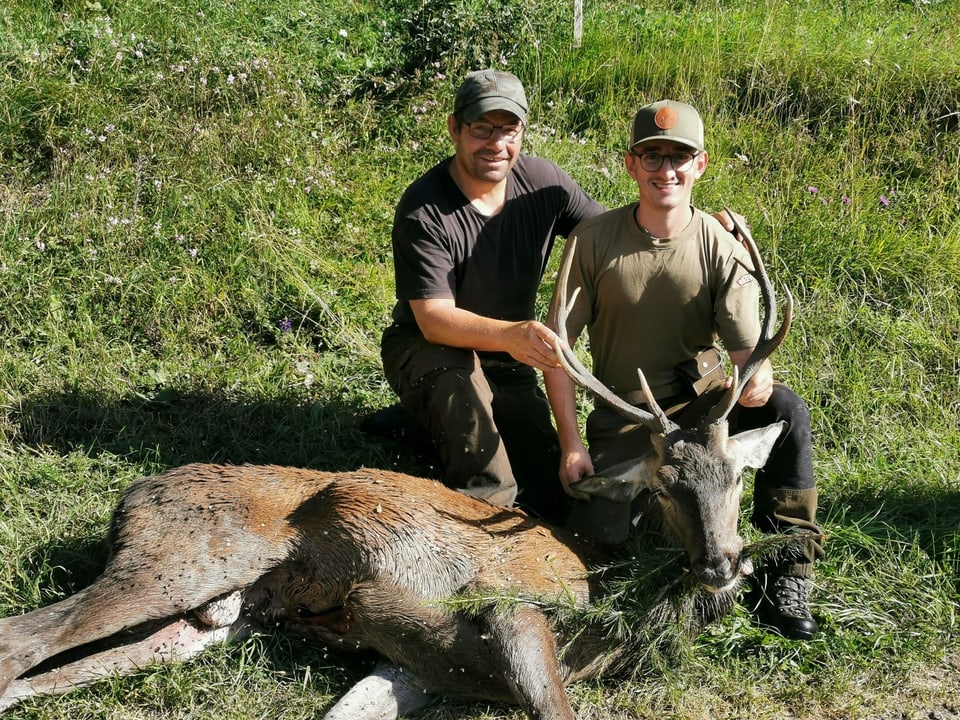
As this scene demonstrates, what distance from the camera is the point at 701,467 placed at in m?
4.61

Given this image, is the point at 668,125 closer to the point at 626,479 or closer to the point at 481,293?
the point at 481,293

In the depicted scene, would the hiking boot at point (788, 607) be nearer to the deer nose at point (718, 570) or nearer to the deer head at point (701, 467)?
the deer head at point (701, 467)

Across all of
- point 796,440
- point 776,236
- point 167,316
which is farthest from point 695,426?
point 167,316

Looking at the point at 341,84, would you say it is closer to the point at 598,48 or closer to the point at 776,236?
the point at 598,48

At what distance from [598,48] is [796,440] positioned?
4.84 m

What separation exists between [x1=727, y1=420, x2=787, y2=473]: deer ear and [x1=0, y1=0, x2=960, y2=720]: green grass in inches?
33.5

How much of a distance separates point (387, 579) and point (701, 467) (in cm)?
139

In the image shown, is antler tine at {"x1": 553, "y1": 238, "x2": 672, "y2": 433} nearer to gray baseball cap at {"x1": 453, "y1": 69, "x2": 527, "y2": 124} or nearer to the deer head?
the deer head

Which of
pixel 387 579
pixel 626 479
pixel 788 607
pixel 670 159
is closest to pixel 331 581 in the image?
pixel 387 579

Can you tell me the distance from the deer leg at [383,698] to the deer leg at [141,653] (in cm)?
64

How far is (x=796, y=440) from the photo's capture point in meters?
5.05

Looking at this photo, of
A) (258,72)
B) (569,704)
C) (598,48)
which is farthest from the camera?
(598,48)

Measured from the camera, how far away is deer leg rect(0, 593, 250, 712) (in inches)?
180

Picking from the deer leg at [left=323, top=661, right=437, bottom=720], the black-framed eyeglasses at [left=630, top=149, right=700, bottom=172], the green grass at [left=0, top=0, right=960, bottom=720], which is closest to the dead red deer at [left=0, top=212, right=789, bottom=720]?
the deer leg at [left=323, top=661, right=437, bottom=720]
